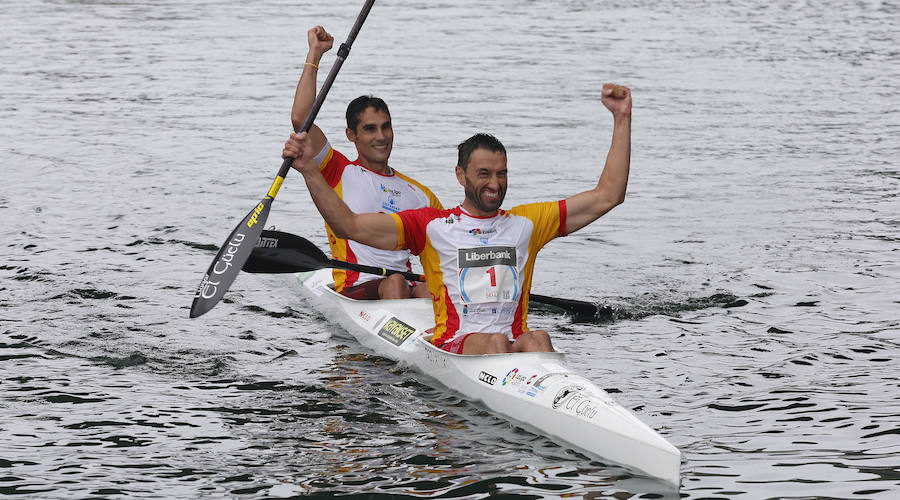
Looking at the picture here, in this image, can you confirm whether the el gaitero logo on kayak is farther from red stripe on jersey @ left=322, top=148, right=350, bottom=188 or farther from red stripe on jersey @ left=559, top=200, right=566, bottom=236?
red stripe on jersey @ left=322, top=148, right=350, bottom=188

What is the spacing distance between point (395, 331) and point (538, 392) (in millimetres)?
2289

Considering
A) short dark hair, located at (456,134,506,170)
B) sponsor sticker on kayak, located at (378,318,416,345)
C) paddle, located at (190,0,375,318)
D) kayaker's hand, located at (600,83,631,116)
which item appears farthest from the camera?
sponsor sticker on kayak, located at (378,318,416,345)

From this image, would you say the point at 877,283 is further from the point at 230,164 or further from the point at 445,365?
the point at 230,164

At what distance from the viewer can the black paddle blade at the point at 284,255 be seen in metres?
10.1

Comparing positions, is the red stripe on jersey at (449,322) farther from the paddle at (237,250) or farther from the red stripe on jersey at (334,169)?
the red stripe on jersey at (334,169)

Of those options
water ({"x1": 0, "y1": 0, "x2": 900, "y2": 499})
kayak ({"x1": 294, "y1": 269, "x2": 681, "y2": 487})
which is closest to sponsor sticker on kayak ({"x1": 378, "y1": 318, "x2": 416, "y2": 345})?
kayak ({"x1": 294, "y1": 269, "x2": 681, "y2": 487})

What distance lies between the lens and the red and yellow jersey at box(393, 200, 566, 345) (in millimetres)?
8180

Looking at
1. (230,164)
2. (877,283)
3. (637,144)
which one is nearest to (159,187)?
(230,164)

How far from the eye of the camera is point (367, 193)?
33.7ft

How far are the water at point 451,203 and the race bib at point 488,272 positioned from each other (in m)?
0.83

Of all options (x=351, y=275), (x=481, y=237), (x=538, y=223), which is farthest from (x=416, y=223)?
(x=351, y=275)

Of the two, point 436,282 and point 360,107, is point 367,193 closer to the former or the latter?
point 360,107

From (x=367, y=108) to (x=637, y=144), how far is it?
38.2 feet

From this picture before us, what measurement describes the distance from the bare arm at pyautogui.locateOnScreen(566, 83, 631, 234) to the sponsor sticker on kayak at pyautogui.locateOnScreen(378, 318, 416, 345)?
2.03 m
